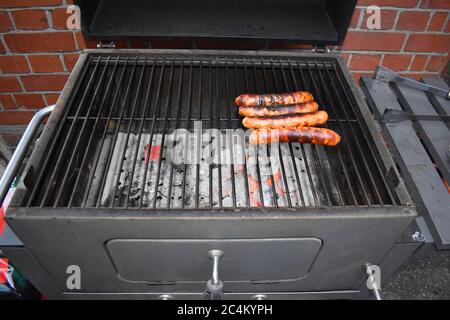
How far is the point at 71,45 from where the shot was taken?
223cm

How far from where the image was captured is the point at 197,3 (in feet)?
6.34

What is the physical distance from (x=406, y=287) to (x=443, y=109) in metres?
1.01

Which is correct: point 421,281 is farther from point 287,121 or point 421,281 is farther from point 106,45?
point 106,45

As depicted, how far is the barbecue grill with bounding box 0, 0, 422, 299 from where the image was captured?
1.15 m

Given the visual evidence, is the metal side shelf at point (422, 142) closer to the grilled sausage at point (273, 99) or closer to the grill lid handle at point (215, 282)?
the grilled sausage at point (273, 99)

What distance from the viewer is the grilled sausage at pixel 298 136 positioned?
1.45 m

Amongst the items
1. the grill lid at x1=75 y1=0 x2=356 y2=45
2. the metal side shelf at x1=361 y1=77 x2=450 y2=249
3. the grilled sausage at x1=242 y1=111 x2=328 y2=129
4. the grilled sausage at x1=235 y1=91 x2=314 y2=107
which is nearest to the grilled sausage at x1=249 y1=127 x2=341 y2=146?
the grilled sausage at x1=242 y1=111 x2=328 y2=129

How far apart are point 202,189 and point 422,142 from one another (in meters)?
1.18

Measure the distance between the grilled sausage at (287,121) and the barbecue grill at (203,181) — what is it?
10cm

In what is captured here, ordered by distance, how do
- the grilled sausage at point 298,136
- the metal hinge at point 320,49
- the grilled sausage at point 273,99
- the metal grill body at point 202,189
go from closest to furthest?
1. the metal grill body at point 202,189
2. the grilled sausage at point 298,136
3. the grilled sausage at point 273,99
4. the metal hinge at point 320,49

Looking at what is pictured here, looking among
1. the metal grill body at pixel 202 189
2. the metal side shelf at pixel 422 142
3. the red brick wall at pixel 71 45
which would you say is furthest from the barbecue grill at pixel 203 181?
the red brick wall at pixel 71 45
